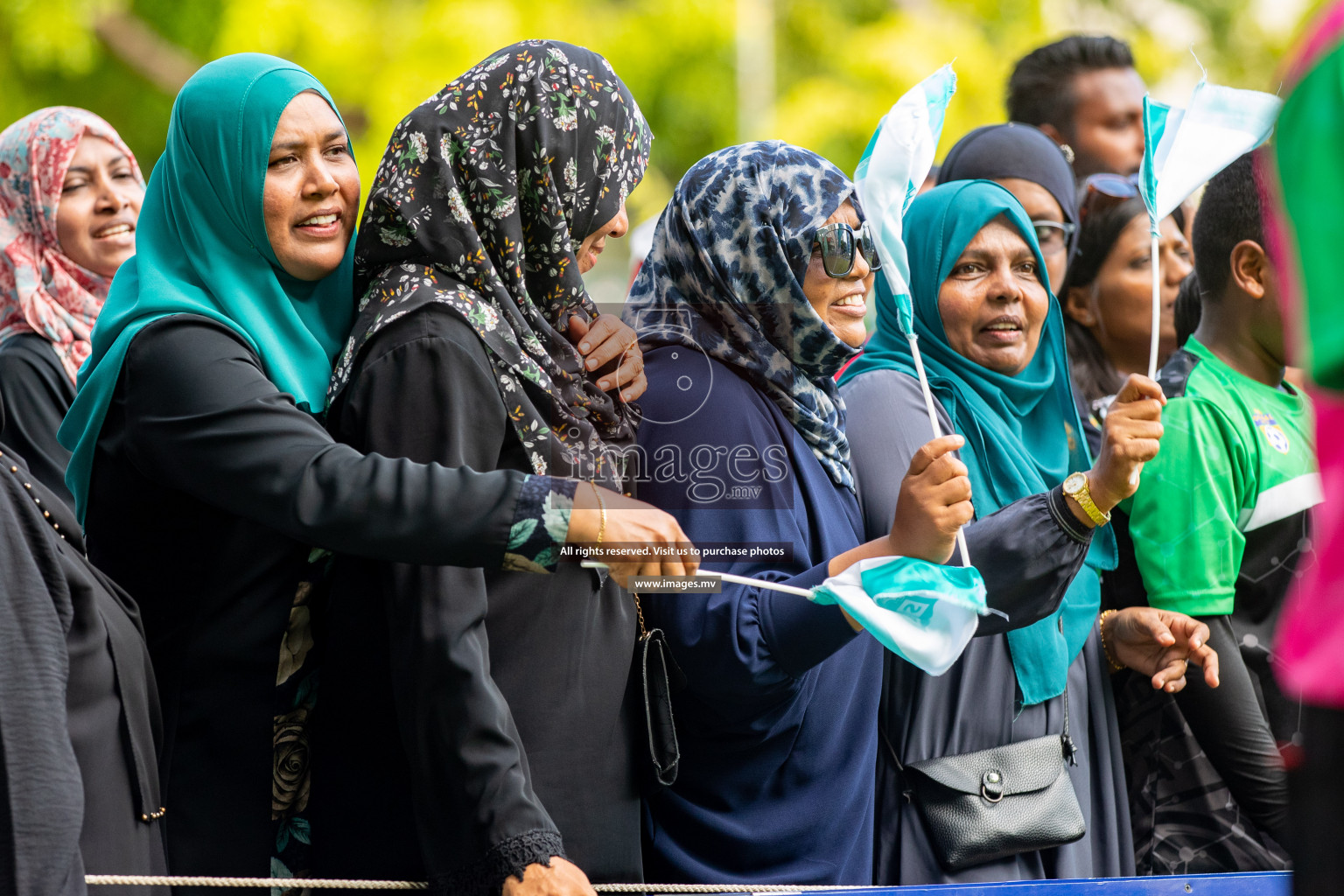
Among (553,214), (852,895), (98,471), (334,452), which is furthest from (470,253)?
(852,895)

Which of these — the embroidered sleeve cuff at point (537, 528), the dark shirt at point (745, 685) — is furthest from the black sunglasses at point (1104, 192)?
the embroidered sleeve cuff at point (537, 528)

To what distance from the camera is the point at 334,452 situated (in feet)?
5.73

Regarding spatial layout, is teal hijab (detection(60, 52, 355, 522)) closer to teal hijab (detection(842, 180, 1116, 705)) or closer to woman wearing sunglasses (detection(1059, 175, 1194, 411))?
teal hijab (detection(842, 180, 1116, 705))

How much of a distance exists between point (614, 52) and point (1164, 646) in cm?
869

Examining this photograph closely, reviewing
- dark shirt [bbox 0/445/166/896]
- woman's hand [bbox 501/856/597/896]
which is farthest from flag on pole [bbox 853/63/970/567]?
dark shirt [bbox 0/445/166/896]

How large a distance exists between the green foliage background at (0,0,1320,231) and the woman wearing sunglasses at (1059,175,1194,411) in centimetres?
543

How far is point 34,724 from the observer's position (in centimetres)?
168

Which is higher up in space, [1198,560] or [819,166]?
[819,166]

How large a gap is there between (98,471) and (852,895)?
4.42 ft

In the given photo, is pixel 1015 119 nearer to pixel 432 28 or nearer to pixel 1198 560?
pixel 1198 560

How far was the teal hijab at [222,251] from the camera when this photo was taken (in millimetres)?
1959

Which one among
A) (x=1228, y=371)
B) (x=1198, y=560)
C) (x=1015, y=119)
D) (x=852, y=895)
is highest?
(x=1015, y=119)

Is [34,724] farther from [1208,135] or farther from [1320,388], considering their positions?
[1208,135]

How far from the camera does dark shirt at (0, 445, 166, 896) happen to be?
64.8 inches
